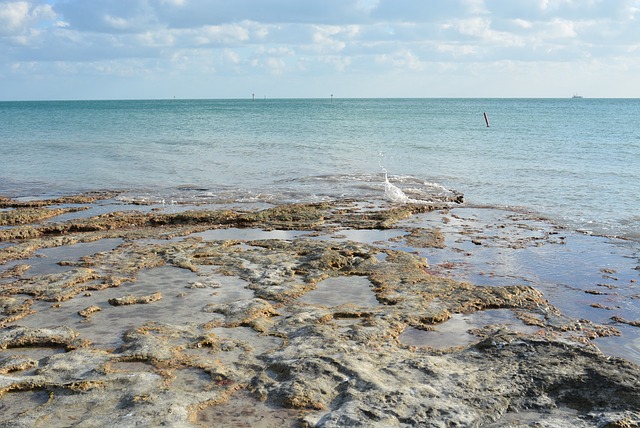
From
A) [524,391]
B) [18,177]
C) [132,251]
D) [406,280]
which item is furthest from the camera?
[18,177]

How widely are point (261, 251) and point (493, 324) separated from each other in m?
4.95

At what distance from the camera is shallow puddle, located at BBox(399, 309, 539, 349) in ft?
24.3

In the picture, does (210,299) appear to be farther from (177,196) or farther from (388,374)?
(177,196)

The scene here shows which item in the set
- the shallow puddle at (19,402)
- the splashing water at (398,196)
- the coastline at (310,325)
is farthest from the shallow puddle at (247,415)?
the splashing water at (398,196)

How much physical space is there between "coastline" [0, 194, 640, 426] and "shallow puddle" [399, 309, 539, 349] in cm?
3

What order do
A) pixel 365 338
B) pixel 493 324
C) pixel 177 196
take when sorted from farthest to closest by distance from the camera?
1. pixel 177 196
2. pixel 493 324
3. pixel 365 338

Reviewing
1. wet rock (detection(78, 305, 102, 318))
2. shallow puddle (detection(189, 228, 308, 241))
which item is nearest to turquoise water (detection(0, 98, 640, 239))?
shallow puddle (detection(189, 228, 308, 241))

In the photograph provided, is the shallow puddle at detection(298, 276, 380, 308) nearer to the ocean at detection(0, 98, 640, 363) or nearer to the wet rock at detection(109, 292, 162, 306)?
the ocean at detection(0, 98, 640, 363)

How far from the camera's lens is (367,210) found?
52.7ft

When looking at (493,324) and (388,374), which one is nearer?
(388,374)

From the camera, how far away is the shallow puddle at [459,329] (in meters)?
7.42

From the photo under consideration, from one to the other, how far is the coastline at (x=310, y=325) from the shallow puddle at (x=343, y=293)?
4 cm

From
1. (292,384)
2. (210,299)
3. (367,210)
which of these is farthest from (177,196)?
(292,384)

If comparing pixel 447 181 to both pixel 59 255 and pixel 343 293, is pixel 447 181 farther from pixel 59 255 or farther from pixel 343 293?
pixel 59 255
